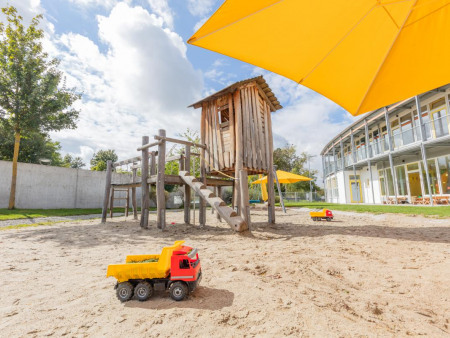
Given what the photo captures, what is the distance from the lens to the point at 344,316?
193 centimetres

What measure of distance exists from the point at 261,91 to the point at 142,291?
7.65 meters

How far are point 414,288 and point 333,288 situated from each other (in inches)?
33.6

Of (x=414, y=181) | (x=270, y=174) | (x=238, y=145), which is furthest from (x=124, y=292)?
(x=414, y=181)

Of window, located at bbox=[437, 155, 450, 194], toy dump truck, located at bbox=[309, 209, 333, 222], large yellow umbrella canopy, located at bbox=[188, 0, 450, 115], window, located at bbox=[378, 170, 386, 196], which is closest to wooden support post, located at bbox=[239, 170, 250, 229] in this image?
toy dump truck, located at bbox=[309, 209, 333, 222]

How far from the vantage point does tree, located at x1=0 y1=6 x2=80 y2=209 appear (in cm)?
1332

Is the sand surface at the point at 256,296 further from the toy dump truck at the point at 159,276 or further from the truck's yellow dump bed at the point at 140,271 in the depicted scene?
the truck's yellow dump bed at the point at 140,271

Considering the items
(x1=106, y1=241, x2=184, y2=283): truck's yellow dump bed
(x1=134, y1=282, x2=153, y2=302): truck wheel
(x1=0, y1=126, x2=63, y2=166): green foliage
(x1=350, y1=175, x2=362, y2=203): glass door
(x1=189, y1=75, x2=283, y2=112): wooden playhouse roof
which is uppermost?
(x1=0, y1=126, x2=63, y2=166): green foliage

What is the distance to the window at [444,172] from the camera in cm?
1366

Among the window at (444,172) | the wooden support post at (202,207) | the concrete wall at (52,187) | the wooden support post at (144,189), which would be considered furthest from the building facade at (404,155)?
the concrete wall at (52,187)

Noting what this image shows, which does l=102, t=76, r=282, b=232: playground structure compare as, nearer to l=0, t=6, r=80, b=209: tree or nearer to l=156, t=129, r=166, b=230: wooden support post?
l=156, t=129, r=166, b=230: wooden support post

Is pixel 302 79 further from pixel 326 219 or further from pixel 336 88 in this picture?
pixel 326 219

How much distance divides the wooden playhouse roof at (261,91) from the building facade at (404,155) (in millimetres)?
9856

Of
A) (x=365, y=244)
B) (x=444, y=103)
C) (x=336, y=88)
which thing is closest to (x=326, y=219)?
(x=365, y=244)

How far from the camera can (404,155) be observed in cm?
1680
